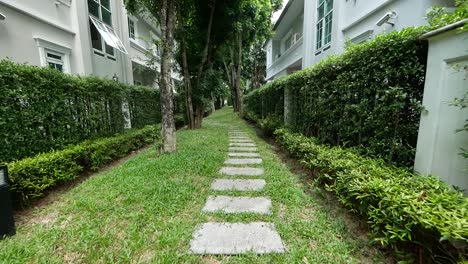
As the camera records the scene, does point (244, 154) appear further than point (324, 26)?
No

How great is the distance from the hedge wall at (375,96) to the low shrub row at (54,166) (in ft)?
15.9

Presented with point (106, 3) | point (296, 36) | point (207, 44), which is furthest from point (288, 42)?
point (106, 3)

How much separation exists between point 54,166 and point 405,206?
15.4ft

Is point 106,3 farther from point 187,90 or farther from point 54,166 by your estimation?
point 54,166

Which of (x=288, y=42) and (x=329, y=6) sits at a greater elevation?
(x=288, y=42)

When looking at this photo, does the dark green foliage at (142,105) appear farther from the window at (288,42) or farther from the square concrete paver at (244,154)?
the window at (288,42)

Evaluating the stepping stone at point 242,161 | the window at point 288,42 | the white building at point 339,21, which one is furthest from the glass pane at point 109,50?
the window at point 288,42

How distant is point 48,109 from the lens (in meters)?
4.12

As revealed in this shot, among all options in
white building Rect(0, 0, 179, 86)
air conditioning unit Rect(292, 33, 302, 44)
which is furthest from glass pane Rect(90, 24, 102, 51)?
air conditioning unit Rect(292, 33, 302, 44)

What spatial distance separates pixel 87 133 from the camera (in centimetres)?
534

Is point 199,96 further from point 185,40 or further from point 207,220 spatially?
point 207,220

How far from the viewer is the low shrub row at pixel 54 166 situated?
2.93 metres

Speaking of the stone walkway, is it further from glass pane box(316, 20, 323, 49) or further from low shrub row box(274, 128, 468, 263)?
glass pane box(316, 20, 323, 49)

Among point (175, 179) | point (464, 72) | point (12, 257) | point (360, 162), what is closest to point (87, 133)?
point (175, 179)
